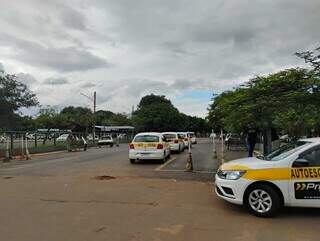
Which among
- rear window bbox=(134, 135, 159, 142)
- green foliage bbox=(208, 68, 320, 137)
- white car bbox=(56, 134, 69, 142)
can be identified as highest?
green foliage bbox=(208, 68, 320, 137)

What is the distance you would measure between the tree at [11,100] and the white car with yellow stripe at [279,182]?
30.5m

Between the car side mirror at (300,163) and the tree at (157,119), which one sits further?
the tree at (157,119)

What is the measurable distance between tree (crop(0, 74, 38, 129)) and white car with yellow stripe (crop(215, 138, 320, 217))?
1202 inches

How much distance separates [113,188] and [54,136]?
104ft

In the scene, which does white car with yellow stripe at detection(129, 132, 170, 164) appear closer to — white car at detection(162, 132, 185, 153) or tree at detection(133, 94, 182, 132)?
white car at detection(162, 132, 185, 153)

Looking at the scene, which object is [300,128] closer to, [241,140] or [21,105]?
[241,140]

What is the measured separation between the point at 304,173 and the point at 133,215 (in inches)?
135

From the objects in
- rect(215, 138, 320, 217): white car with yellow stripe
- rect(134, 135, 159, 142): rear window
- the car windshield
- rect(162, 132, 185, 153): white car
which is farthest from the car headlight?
rect(162, 132, 185, 153): white car

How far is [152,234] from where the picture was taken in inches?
317

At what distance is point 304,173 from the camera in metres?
9.54

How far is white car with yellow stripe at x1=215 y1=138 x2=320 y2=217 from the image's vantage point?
951cm

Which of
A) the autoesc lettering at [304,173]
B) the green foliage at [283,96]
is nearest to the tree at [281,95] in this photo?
the green foliage at [283,96]

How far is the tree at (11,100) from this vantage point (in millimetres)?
37656

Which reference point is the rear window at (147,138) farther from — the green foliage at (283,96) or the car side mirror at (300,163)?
the car side mirror at (300,163)
